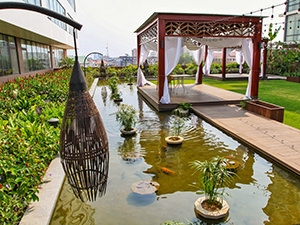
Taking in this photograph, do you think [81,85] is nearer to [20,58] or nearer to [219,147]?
[219,147]

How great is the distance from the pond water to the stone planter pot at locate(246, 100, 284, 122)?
2.03 metres

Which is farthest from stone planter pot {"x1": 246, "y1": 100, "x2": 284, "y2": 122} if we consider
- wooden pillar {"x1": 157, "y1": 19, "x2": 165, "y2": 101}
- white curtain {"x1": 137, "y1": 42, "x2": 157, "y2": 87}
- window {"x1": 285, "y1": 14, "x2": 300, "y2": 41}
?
window {"x1": 285, "y1": 14, "x2": 300, "y2": 41}

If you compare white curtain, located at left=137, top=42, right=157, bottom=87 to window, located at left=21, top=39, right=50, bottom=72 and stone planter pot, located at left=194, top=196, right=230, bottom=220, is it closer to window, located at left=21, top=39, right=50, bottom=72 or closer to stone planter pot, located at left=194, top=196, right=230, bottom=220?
window, located at left=21, top=39, right=50, bottom=72

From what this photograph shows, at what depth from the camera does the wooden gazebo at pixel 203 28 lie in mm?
9102

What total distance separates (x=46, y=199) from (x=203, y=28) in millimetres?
8554

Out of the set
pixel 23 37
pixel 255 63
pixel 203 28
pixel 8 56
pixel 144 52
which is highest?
pixel 23 37

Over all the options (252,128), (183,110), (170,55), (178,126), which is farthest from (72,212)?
(170,55)

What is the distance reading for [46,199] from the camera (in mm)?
3297

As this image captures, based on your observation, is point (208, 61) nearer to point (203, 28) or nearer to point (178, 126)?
point (203, 28)

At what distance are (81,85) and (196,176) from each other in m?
3.28

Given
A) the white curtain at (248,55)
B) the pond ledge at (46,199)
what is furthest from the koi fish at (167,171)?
the white curtain at (248,55)

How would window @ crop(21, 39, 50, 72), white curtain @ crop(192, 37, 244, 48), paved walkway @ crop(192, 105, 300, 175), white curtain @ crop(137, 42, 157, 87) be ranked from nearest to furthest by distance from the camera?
paved walkway @ crop(192, 105, 300, 175) → white curtain @ crop(192, 37, 244, 48) → white curtain @ crop(137, 42, 157, 87) → window @ crop(21, 39, 50, 72)

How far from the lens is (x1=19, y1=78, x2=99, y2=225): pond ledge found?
2.90 meters

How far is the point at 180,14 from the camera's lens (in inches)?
360
